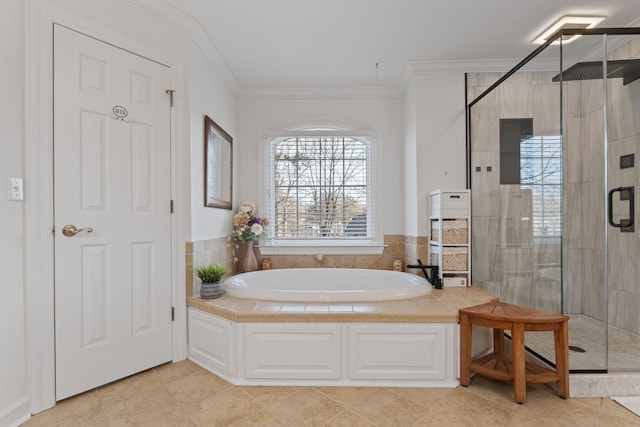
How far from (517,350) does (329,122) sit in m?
2.57

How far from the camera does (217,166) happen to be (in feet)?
9.34

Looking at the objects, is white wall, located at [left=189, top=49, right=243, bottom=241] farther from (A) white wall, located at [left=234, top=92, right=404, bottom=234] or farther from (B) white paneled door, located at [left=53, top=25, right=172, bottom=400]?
(A) white wall, located at [left=234, top=92, right=404, bottom=234]

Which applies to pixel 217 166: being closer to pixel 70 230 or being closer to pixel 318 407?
pixel 70 230

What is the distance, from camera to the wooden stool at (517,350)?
5.83 ft

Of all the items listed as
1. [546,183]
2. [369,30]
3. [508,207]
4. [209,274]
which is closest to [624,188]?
[546,183]

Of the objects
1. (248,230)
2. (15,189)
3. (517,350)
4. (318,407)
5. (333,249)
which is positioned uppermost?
(15,189)

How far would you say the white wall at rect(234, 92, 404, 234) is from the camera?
3.41 meters

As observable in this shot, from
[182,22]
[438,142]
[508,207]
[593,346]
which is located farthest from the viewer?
[438,142]

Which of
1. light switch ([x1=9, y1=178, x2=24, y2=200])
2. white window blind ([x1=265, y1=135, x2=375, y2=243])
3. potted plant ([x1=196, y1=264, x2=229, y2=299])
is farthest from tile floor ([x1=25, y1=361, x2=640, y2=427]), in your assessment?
white window blind ([x1=265, y1=135, x2=375, y2=243])

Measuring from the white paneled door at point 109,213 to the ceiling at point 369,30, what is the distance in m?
0.65

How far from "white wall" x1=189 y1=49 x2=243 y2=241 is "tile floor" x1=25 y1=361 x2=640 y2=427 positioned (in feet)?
3.30

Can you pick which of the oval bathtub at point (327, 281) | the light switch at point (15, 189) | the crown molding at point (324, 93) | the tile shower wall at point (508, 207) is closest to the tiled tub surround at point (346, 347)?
the oval bathtub at point (327, 281)

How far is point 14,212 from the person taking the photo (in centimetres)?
159

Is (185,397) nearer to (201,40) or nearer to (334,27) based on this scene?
(201,40)
